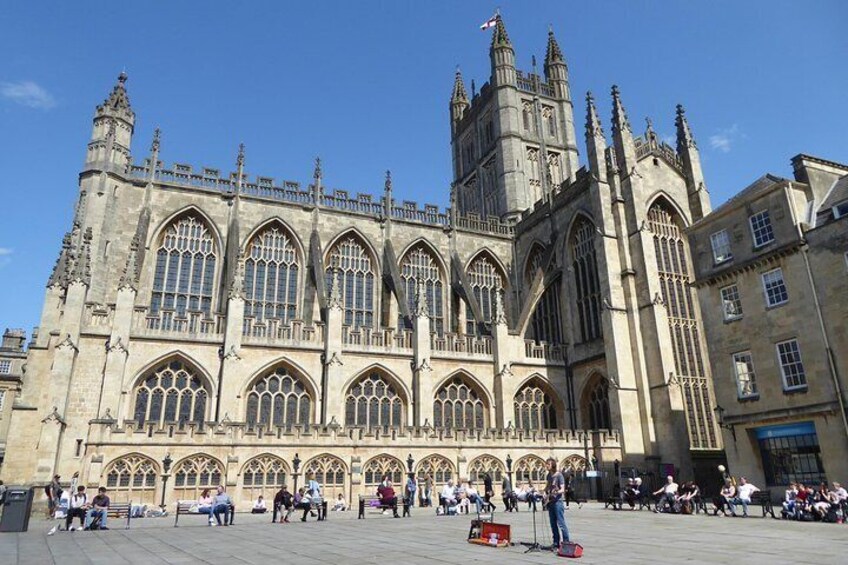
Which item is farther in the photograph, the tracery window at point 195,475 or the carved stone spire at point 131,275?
the carved stone spire at point 131,275

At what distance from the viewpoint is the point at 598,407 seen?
30.3 metres

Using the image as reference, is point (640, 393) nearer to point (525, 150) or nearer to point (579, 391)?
point (579, 391)

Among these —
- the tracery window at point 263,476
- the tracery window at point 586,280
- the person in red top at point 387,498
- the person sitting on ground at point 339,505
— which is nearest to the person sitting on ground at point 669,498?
the person in red top at point 387,498

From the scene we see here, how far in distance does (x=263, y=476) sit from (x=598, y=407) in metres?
17.0

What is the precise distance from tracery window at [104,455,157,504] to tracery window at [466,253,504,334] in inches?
826

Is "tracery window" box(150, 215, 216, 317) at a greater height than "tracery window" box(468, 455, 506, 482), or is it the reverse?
"tracery window" box(150, 215, 216, 317)

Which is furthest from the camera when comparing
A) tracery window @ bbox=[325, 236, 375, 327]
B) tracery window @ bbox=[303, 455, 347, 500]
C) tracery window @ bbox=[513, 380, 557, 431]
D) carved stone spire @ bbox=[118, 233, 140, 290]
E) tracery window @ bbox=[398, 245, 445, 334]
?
tracery window @ bbox=[398, 245, 445, 334]

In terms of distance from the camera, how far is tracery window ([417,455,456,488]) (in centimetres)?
2402

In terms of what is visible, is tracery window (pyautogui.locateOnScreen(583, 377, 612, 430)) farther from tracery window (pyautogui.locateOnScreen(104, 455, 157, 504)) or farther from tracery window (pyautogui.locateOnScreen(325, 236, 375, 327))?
tracery window (pyautogui.locateOnScreen(104, 455, 157, 504))

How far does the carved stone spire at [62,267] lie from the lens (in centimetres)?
2588

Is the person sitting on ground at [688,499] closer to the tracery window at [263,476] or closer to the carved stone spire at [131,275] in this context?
the tracery window at [263,476]

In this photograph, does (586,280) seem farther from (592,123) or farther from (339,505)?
(339,505)

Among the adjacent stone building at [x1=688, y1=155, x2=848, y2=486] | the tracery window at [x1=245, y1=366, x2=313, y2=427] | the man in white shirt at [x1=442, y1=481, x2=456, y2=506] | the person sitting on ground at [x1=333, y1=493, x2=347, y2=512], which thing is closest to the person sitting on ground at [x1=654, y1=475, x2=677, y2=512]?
the adjacent stone building at [x1=688, y1=155, x2=848, y2=486]

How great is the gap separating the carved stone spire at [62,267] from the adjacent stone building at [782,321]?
26.9 metres
